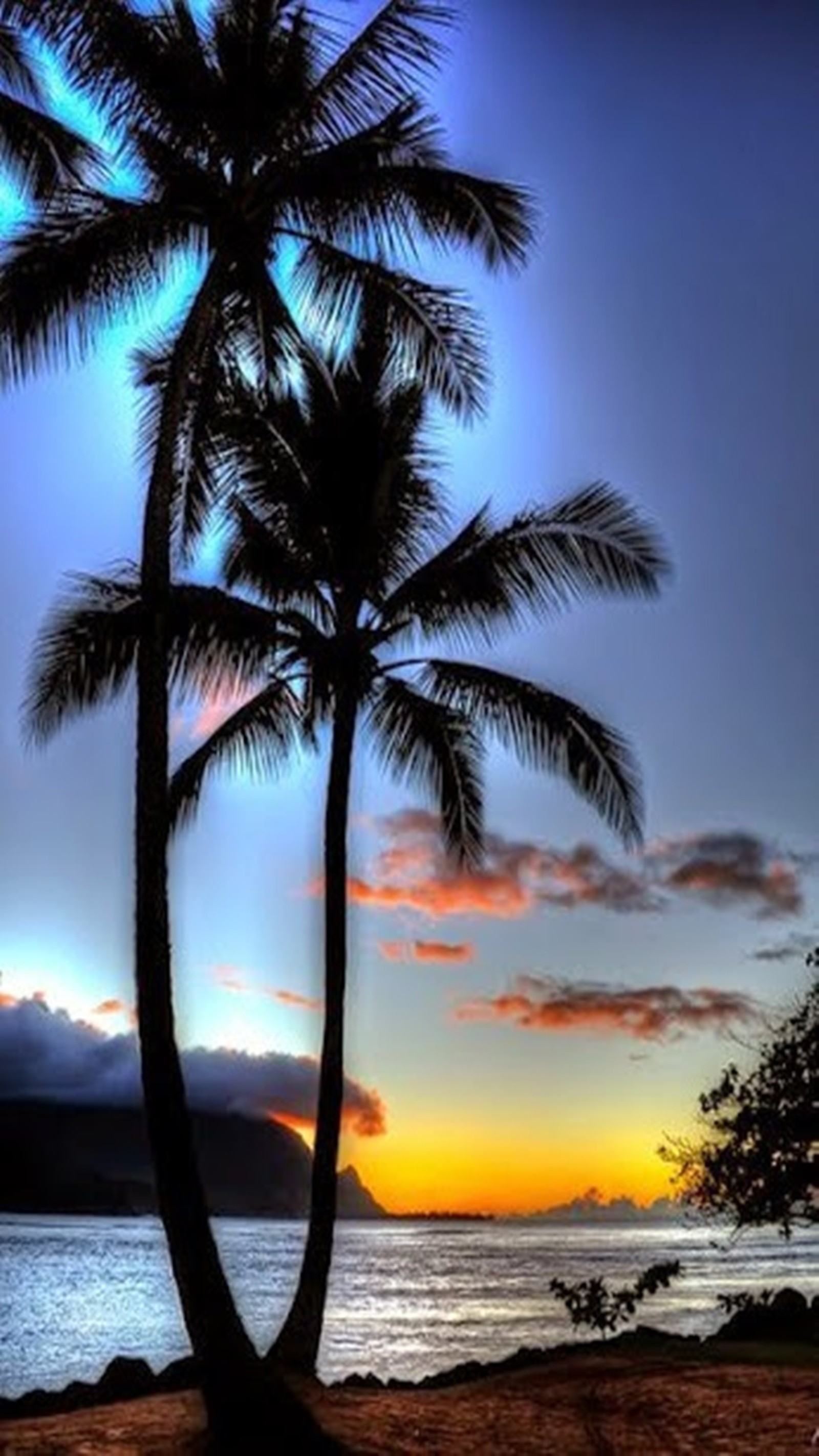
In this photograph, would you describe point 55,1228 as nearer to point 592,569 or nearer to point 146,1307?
point 146,1307

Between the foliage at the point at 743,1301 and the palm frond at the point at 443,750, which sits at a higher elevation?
the palm frond at the point at 443,750

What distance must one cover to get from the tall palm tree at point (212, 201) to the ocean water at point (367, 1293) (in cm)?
973

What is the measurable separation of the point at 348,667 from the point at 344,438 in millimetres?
2750

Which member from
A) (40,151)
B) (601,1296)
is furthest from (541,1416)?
(40,151)

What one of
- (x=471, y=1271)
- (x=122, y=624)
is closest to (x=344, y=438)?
(x=122, y=624)

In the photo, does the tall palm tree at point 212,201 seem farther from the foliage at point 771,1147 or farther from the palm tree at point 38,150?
the foliage at point 771,1147

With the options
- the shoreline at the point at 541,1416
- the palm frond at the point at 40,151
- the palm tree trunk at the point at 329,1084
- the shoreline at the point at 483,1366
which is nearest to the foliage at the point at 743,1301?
the shoreline at the point at 483,1366

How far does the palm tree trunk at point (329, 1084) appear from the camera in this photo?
1203cm

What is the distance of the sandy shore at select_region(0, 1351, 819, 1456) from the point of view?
881 centimetres

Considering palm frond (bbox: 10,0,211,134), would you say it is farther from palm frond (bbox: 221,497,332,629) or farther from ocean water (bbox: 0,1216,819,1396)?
ocean water (bbox: 0,1216,819,1396)

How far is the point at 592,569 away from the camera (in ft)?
46.6

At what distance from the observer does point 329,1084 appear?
41.4 ft

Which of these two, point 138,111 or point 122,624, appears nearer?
point 138,111

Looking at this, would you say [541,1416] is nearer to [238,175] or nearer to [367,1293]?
[238,175]
